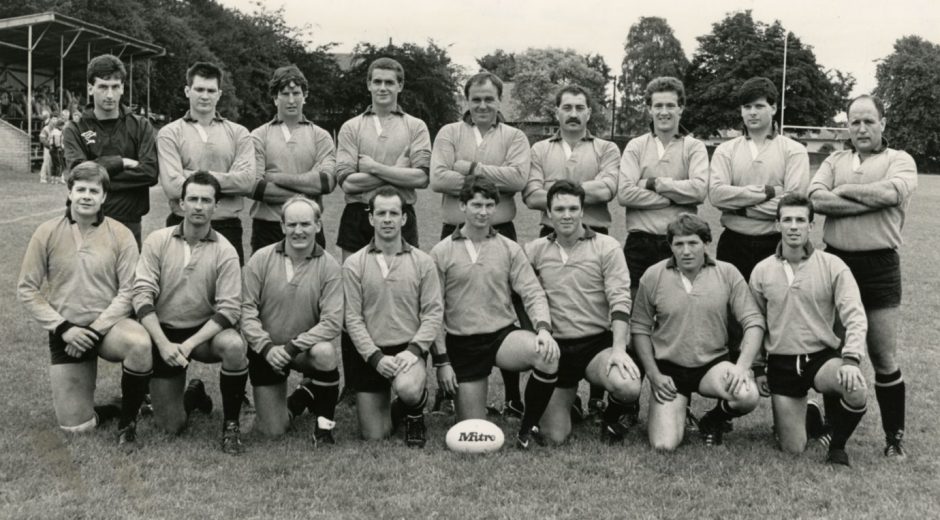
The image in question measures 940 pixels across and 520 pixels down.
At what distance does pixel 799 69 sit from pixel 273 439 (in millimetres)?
63797

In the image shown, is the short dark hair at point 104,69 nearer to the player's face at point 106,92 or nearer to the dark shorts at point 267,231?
the player's face at point 106,92

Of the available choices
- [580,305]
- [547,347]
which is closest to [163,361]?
[547,347]

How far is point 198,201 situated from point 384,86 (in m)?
1.74

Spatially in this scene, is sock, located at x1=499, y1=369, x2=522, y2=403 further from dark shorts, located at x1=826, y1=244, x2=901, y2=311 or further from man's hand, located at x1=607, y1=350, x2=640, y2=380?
dark shorts, located at x1=826, y1=244, x2=901, y2=311

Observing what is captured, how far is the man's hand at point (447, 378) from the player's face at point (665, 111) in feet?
7.82

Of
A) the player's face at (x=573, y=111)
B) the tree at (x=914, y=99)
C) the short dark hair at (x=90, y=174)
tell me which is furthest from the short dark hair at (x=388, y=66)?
the tree at (x=914, y=99)

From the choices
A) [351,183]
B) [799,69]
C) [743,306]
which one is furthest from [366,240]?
[799,69]

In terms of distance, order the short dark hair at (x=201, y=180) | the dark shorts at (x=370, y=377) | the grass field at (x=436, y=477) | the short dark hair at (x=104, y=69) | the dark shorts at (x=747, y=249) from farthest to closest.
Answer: the dark shorts at (x=747, y=249)
the short dark hair at (x=104, y=69)
the dark shorts at (x=370, y=377)
the short dark hair at (x=201, y=180)
the grass field at (x=436, y=477)

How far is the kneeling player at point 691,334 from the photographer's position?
17.3 feet

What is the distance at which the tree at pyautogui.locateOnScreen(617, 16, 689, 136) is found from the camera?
76.7 m

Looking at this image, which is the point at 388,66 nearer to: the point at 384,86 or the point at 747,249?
the point at 384,86

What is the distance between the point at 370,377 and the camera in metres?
5.40

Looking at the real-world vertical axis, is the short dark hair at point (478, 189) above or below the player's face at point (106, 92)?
below

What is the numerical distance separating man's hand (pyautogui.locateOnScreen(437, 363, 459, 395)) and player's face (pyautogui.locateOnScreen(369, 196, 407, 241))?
0.94 metres
